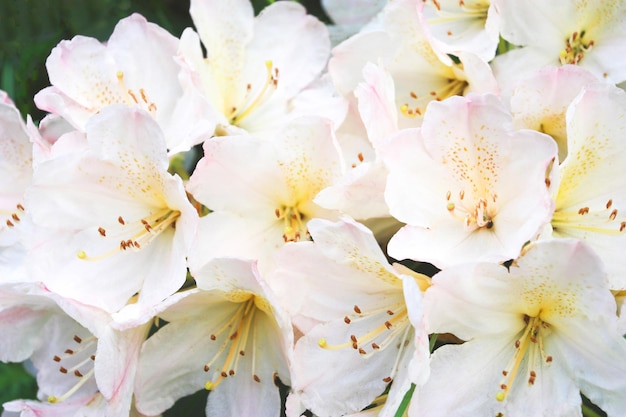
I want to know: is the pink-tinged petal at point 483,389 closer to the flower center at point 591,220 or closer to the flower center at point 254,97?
the flower center at point 591,220

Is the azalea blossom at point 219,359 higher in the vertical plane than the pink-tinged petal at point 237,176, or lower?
lower

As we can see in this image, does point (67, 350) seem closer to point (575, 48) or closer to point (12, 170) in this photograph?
point (12, 170)

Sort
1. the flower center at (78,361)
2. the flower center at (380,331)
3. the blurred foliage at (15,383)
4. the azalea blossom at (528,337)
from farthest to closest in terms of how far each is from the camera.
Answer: the blurred foliage at (15,383) < the flower center at (78,361) < the flower center at (380,331) < the azalea blossom at (528,337)

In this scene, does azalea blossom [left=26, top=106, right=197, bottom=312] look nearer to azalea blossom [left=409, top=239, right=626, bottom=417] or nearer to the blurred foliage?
azalea blossom [left=409, top=239, right=626, bottom=417]

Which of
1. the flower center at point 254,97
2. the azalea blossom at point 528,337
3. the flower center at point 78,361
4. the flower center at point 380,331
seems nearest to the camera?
the azalea blossom at point 528,337

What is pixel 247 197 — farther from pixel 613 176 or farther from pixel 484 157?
pixel 613 176

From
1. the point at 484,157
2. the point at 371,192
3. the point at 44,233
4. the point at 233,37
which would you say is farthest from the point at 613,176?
the point at 44,233

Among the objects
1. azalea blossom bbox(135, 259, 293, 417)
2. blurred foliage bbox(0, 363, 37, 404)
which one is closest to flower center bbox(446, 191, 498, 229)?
azalea blossom bbox(135, 259, 293, 417)

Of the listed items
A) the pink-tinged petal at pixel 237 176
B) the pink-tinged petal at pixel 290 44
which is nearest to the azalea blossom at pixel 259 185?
the pink-tinged petal at pixel 237 176
